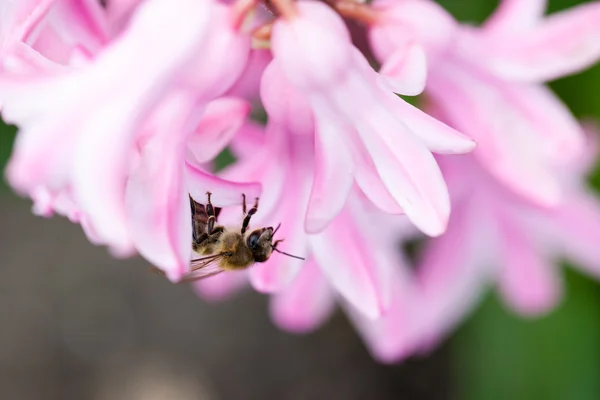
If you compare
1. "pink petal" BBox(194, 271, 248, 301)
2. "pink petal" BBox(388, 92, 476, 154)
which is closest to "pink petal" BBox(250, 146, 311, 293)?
"pink petal" BBox(388, 92, 476, 154)

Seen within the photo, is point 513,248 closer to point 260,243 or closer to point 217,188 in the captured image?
point 260,243

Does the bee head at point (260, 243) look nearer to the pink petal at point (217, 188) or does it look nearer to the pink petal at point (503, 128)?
the pink petal at point (217, 188)

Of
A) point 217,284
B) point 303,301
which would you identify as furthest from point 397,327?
point 217,284

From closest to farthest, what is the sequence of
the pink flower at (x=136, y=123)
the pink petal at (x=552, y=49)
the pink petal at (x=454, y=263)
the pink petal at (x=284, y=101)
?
the pink flower at (x=136, y=123), the pink petal at (x=284, y=101), the pink petal at (x=552, y=49), the pink petal at (x=454, y=263)

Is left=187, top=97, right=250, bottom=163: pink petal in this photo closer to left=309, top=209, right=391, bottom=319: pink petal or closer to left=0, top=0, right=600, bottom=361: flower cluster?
left=0, top=0, right=600, bottom=361: flower cluster

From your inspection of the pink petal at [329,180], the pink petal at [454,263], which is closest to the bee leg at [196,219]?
the pink petal at [329,180]

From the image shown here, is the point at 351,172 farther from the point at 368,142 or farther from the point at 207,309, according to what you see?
the point at 207,309

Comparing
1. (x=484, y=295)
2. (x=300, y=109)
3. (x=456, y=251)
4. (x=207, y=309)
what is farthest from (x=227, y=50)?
(x=207, y=309)
